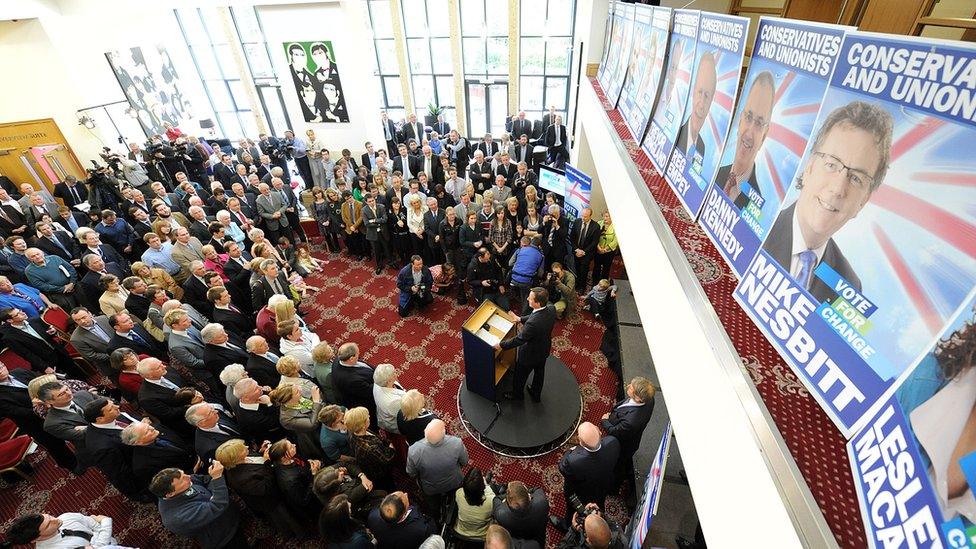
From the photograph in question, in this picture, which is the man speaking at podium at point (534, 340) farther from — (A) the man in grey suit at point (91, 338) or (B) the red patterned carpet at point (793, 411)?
(A) the man in grey suit at point (91, 338)

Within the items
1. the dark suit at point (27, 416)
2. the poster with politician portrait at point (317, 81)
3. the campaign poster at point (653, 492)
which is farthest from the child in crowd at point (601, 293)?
the poster with politician portrait at point (317, 81)

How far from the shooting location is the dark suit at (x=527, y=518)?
106 inches

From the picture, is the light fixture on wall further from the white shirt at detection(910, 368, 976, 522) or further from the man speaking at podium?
the white shirt at detection(910, 368, 976, 522)

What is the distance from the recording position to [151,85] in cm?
1193

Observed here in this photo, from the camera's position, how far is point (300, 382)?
375cm

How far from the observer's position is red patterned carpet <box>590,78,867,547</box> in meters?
1.19

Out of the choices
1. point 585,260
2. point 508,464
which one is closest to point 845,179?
point 508,464

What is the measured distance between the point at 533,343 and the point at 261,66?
14.2 meters

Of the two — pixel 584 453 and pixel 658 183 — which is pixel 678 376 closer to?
pixel 584 453

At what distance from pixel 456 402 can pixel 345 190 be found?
504 centimetres

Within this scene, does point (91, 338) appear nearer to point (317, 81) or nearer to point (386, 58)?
point (317, 81)

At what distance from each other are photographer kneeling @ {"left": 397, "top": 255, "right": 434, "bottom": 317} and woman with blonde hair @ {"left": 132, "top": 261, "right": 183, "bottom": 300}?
3.13m

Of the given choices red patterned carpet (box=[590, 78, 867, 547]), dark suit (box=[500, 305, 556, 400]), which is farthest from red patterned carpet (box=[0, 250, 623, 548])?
red patterned carpet (box=[590, 78, 867, 547])

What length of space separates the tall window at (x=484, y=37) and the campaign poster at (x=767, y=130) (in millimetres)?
12165
